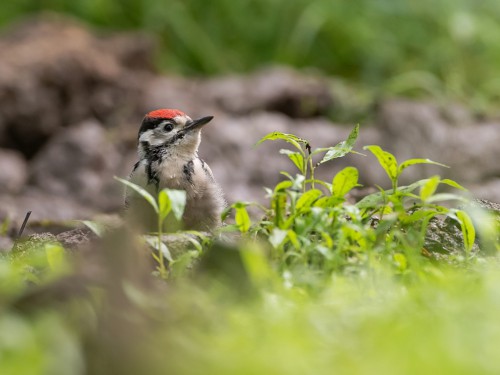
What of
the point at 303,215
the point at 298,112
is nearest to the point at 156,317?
the point at 303,215

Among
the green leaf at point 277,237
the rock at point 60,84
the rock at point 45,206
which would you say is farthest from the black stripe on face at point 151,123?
the rock at point 60,84

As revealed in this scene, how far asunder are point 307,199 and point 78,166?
567cm

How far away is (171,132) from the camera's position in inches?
234

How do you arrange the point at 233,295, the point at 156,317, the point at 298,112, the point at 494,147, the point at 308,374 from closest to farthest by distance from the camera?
the point at 308,374 < the point at 156,317 < the point at 233,295 < the point at 494,147 < the point at 298,112

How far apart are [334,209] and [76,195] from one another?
223 inches

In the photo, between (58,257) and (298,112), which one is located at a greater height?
(298,112)

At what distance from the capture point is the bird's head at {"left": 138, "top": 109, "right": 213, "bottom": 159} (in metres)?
5.85

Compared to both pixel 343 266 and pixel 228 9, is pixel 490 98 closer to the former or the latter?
pixel 228 9

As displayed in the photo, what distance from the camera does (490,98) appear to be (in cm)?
1078

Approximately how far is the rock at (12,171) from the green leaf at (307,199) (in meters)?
5.41

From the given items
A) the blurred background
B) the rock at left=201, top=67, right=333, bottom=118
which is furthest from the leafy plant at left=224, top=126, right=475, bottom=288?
the rock at left=201, top=67, right=333, bottom=118

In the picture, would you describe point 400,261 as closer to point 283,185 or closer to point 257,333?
point 283,185

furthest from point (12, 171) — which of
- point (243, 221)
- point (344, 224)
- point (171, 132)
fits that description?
point (344, 224)

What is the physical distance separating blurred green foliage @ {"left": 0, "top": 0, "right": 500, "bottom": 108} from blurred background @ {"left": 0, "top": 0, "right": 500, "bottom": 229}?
16 mm
